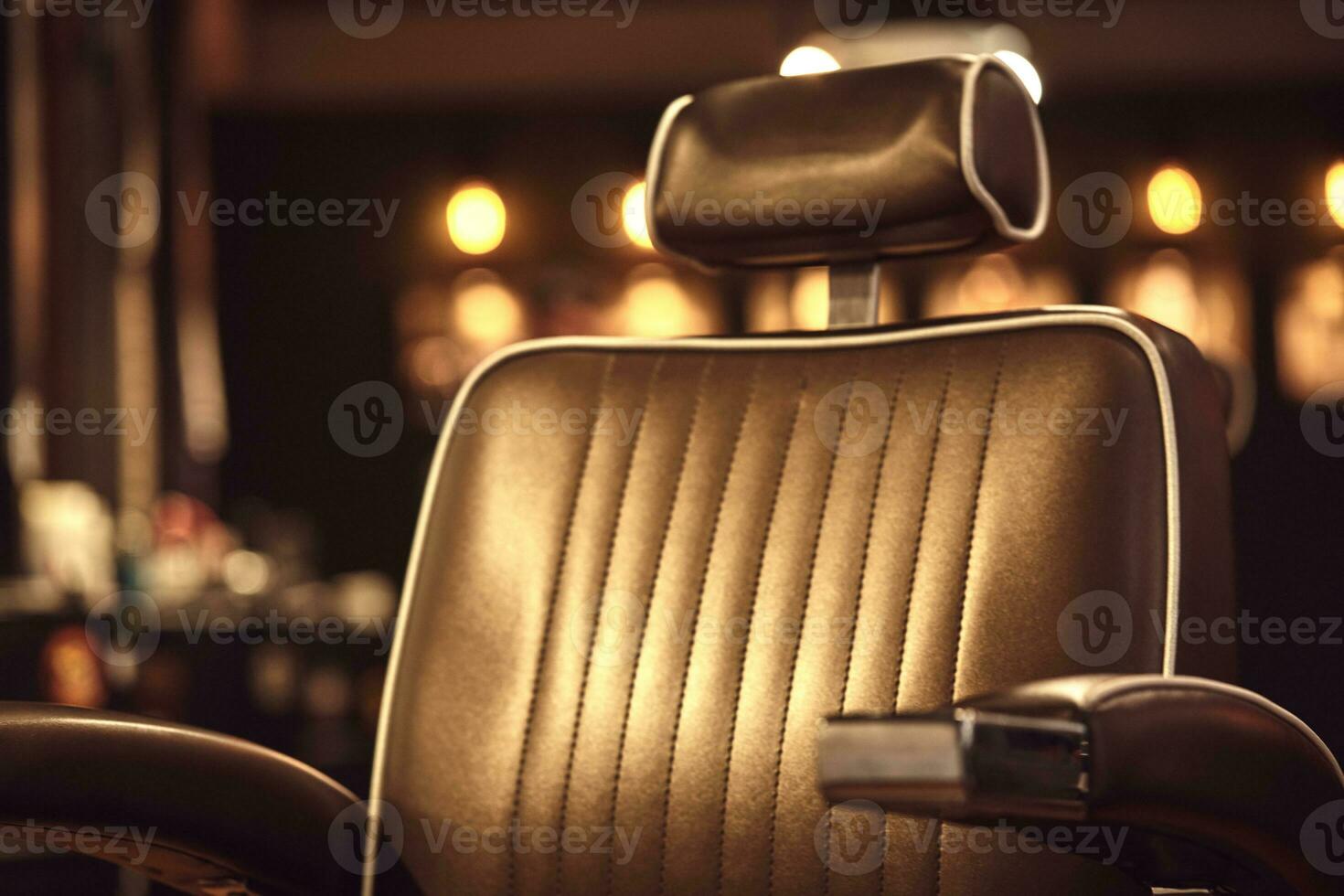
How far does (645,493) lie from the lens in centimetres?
123

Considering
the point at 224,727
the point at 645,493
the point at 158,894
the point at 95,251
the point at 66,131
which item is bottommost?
the point at 158,894

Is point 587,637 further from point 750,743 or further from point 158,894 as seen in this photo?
point 158,894

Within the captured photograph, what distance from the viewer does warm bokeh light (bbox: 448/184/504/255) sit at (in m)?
5.61

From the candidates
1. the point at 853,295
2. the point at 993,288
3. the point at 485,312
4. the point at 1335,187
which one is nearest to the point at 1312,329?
the point at 1335,187

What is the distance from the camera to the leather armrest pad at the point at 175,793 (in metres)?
0.97

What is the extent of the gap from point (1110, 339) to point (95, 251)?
12.2ft

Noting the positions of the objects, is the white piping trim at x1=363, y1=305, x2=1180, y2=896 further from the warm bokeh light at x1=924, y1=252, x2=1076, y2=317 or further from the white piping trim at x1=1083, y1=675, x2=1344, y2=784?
the warm bokeh light at x1=924, y1=252, x2=1076, y2=317

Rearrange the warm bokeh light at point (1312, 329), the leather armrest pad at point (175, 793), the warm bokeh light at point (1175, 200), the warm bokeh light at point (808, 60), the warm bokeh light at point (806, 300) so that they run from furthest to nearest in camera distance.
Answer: the warm bokeh light at point (806, 300) < the warm bokeh light at point (1175, 200) < the warm bokeh light at point (1312, 329) < the warm bokeh light at point (808, 60) < the leather armrest pad at point (175, 793)

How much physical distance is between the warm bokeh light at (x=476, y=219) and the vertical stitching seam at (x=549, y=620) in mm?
4426

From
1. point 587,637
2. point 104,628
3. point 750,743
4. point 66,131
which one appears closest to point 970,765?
point 750,743

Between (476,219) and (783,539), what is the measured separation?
4638 millimetres

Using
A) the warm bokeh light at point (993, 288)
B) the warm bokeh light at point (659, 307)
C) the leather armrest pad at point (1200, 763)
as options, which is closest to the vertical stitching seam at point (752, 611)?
the leather armrest pad at point (1200, 763)

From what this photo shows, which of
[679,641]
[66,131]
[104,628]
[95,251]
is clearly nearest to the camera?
[679,641]

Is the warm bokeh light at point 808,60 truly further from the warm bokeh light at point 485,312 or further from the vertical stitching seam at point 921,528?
the vertical stitching seam at point 921,528
